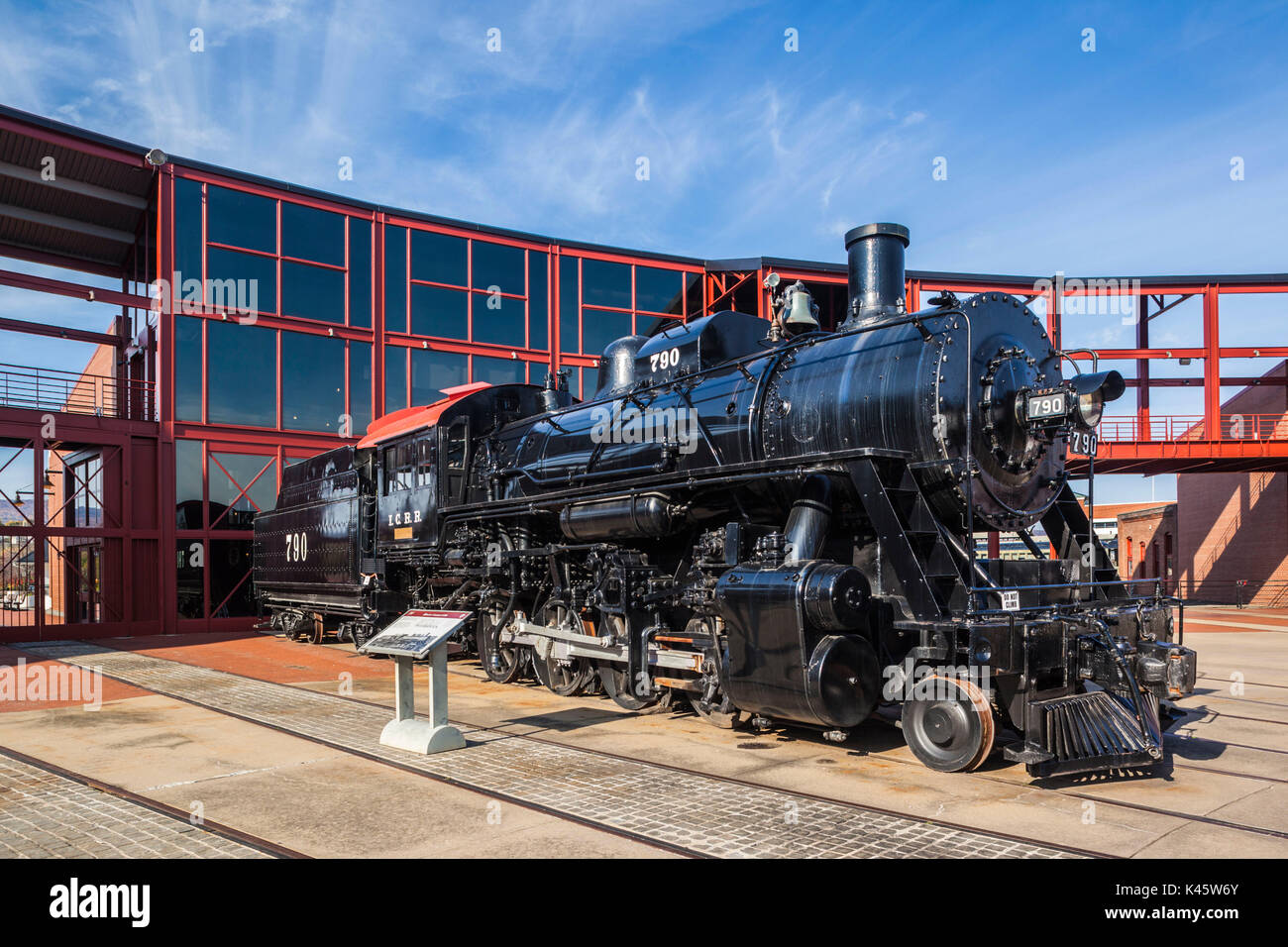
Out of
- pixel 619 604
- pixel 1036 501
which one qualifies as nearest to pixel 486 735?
pixel 619 604

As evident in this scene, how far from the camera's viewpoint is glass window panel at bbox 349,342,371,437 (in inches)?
890

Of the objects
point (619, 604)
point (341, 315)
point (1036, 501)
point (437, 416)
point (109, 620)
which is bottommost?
point (109, 620)

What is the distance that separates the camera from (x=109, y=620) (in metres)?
19.8

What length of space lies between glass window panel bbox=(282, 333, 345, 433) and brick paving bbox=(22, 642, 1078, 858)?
13.6 metres

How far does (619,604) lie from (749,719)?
1.76 metres

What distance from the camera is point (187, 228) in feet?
67.4

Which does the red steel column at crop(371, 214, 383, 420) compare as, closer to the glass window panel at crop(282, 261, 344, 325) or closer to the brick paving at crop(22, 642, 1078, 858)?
the glass window panel at crop(282, 261, 344, 325)

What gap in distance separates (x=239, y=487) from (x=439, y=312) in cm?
653

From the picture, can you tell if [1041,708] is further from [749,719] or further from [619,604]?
[619,604]

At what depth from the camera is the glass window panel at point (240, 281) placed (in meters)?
20.8

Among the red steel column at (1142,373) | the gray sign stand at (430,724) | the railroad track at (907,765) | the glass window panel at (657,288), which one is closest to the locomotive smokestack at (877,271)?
the railroad track at (907,765)

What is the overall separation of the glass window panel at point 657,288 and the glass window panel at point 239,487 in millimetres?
10772

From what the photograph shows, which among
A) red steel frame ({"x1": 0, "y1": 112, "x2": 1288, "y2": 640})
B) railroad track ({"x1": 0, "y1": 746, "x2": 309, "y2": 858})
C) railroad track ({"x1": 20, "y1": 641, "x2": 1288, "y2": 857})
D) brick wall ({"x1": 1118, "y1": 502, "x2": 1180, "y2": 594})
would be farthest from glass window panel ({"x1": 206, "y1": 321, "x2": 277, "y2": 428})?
brick wall ({"x1": 1118, "y1": 502, "x2": 1180, "y2": 594})

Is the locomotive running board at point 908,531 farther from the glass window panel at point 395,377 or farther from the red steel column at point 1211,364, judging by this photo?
the red steel column at point 1211,364
